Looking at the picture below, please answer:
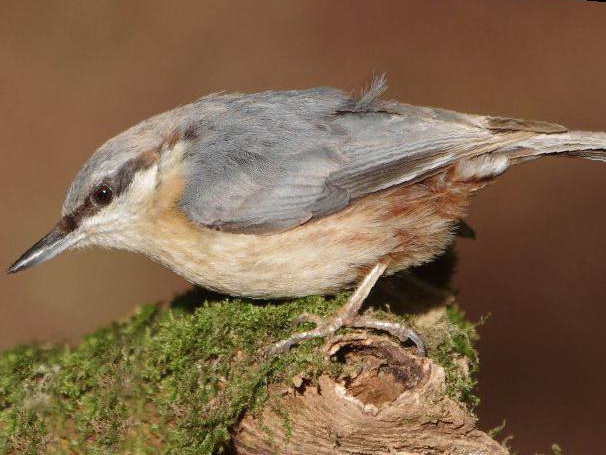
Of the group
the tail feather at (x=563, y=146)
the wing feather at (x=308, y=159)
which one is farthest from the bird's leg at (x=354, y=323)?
the tail feather at (x=563, y=146)

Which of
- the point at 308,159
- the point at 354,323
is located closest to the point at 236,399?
the point at 354,323

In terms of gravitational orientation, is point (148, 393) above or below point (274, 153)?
below

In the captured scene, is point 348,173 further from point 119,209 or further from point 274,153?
point 119,209

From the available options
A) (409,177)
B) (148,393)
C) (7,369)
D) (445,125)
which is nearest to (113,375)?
(148,393)

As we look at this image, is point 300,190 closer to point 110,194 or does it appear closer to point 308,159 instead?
point 308,159

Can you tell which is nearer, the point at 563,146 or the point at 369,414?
the point at 369,414

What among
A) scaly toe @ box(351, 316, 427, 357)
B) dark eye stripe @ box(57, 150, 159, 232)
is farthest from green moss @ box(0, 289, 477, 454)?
dark eye stripe @ box(57, 150, 159, 232)
